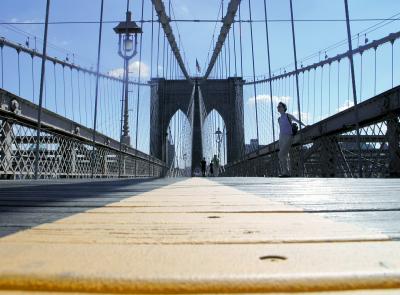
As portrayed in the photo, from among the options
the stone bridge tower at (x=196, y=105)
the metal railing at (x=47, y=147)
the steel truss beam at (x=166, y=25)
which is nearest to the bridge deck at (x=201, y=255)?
the metal railing at (x=47, y=147)

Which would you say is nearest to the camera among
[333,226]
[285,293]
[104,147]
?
[285,293]

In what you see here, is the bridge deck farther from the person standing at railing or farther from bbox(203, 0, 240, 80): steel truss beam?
bbox(203, 0, 240, 80): steel truss beam

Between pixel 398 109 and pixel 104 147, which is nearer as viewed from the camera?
pixel 398 109

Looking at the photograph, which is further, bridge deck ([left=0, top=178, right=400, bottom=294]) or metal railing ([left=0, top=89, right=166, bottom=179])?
metal railing ([left=0, top=89, right=166, bottom=179])

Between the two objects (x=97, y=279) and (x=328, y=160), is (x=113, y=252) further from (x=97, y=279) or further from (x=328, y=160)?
(x=328, y=160)

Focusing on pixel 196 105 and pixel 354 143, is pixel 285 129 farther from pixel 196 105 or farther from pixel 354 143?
pixel 196 105

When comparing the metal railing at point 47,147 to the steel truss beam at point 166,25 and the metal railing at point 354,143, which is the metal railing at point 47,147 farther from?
the steel truss beam at point 166,25

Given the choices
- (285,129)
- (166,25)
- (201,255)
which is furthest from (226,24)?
(201,255)

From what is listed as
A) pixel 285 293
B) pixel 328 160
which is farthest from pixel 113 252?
pixel 328 160

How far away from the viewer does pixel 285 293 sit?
35 centimetres

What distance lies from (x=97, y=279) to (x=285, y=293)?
0.53ft

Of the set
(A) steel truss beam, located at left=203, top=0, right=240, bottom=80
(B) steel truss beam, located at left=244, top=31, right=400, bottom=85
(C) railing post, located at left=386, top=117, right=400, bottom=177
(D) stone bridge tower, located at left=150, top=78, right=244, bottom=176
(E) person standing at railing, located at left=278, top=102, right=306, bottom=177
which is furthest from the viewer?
(D) stone bridge tower, located at left=150, top=78, right=244, bottom=176

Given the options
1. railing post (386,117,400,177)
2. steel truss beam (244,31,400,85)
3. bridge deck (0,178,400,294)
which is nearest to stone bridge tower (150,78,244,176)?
steel truss beam (244,31,400,85)

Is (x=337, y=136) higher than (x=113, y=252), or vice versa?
(x=337, y=136)
